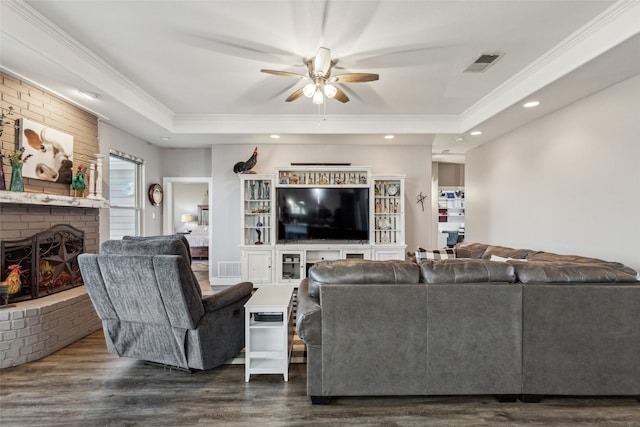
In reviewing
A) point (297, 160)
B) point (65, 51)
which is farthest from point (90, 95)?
point (297, 160)

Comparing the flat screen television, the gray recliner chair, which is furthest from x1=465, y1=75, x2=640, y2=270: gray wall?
the gray recliner chair

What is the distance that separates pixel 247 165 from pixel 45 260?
3097 millimetres

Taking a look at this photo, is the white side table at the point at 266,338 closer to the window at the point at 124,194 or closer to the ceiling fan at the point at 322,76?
the ceiling fan at the point at 322,76

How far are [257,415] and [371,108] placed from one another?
405 centimetres

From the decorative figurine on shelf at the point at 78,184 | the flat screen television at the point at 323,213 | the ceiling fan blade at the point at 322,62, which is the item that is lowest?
the flat screen television at the point at 323,213

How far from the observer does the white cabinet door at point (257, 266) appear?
5.43m

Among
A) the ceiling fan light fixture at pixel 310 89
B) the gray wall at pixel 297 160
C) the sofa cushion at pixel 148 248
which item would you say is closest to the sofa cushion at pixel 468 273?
the sofa cushion at pixel 148 248

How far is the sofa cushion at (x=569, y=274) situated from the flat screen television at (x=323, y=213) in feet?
11.3

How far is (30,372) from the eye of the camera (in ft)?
8.56

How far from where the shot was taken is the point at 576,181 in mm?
3592

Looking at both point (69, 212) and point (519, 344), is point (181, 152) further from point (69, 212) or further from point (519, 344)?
point (519, 344)

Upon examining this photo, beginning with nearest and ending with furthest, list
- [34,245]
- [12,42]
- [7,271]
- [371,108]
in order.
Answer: [12,42] → [7,271] → [34,245] → [371,108]

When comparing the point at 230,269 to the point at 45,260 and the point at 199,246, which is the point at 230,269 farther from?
the point at 199,246

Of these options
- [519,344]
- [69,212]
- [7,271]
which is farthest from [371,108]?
[7,271]
